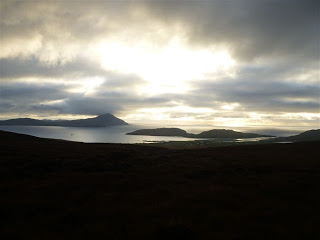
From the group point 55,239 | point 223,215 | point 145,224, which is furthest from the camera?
point 223,215

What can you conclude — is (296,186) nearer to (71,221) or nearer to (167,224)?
(167,224)

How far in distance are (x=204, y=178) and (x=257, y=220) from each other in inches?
325

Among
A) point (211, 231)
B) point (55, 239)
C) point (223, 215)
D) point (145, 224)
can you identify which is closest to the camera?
point (55, 239)

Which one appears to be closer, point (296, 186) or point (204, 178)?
point (296, 186)

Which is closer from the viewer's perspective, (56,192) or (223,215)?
(223,215)

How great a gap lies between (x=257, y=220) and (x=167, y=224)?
4.09m

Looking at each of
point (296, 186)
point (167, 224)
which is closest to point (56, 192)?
point (167, 224)

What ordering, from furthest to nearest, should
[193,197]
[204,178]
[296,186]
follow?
[204,178], [296,186], [193,197]

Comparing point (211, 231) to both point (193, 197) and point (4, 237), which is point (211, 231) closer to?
point (193, 197)

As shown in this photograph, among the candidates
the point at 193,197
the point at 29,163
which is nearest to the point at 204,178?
the point at 193,197

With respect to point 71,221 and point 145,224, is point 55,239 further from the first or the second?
point 145,224

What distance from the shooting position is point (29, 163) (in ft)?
62.9

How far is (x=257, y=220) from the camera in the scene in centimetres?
782

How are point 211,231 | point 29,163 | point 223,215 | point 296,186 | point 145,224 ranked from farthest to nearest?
point 29,163 → point 296,186 → point 223,215 → point 145,224 → point 211,231
